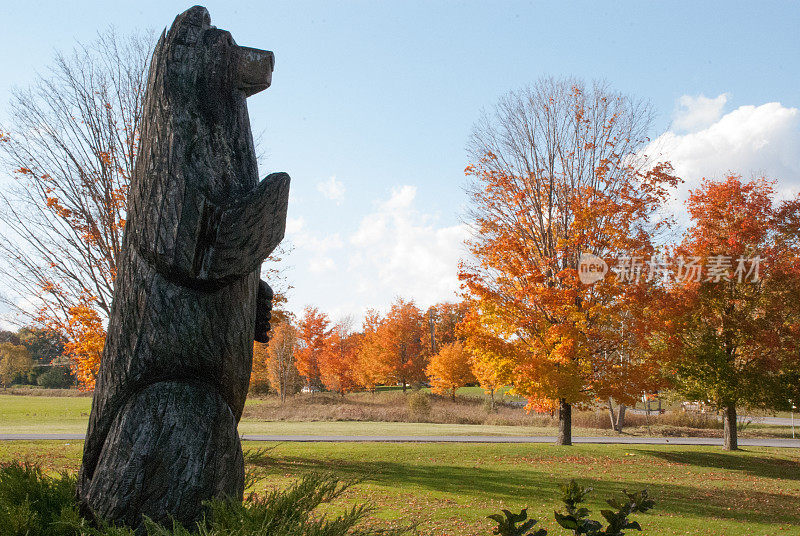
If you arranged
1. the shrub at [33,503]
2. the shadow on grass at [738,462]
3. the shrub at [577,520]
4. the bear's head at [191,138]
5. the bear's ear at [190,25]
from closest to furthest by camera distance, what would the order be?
the shrub at [577,520] → the shrub at [33,503] → the bear's head at [191,138] → the bear's ear at [190,25] → the shadow on grass at [738,462]

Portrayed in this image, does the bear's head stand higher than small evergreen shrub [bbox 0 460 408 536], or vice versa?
the bear's head

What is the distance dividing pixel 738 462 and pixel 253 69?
63.3 feet

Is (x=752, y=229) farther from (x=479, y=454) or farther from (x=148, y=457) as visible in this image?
(x=148, y=457)

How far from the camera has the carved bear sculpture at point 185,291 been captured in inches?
98.4

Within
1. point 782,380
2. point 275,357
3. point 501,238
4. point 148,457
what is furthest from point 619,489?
point 275,357

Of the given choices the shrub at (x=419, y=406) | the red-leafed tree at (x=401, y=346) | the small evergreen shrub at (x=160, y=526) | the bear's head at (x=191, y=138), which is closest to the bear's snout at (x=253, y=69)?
the bear's head at (x=191, y=138)

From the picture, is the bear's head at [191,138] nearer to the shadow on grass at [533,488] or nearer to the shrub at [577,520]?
the shrub at [577,520]

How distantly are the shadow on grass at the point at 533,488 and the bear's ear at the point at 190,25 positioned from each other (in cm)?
795

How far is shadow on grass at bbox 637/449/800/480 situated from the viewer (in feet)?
52.8

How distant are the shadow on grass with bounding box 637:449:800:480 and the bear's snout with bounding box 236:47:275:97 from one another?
17620 mm

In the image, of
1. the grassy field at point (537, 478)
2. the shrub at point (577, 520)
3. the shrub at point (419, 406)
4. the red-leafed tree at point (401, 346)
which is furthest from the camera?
the red-leafed tree at point (401, 346)

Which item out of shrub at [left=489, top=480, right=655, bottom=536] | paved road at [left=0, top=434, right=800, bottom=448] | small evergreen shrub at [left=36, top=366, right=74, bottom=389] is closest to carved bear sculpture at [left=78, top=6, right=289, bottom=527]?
shrub at [left=489, top=480, right=655, bottom=536]

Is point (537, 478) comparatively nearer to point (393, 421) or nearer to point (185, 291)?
point (185, 291)

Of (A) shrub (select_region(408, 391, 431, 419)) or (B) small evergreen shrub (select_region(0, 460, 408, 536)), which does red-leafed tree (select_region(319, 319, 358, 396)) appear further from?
(B) small evergreen shrub (select_region(0, 460, 408, 536))
